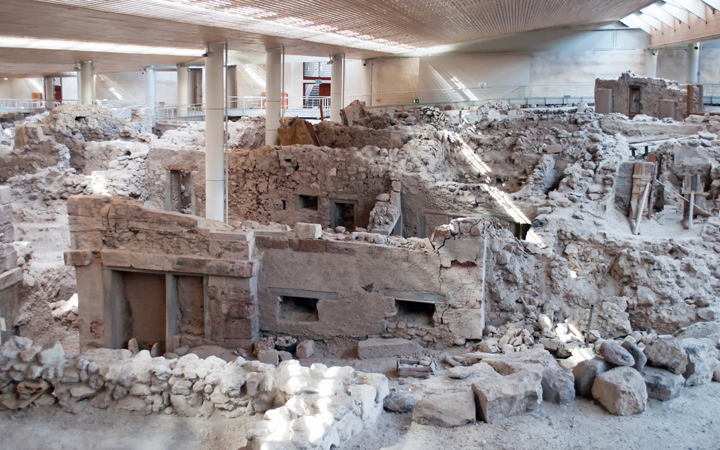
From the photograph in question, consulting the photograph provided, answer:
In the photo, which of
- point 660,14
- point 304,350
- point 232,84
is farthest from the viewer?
point 232,84

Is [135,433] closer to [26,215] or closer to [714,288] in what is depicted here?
[714,288]

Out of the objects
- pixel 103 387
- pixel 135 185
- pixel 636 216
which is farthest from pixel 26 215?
pixel 636 216

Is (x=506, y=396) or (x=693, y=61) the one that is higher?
(x=693, y=61)

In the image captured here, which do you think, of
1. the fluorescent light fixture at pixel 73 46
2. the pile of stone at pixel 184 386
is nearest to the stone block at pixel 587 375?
the pile of stone at pixel 184 386

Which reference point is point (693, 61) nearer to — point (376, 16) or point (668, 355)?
point (376, 16)

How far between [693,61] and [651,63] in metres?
1.54

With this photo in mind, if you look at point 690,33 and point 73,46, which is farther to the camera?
point 690,33

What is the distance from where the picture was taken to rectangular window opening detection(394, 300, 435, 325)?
8.39m

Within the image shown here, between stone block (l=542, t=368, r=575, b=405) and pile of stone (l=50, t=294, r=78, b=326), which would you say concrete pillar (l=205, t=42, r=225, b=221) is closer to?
pile of stone (l=50, t=294, r=78, b=326)

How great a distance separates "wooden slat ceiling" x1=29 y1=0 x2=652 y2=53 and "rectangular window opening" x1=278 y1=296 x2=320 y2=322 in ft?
15.0

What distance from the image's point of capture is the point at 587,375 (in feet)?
17.5

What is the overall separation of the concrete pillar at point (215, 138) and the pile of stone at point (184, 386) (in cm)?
658

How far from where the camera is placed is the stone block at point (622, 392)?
16.5ft

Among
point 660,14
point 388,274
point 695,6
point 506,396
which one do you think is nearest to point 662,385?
point 506,396
